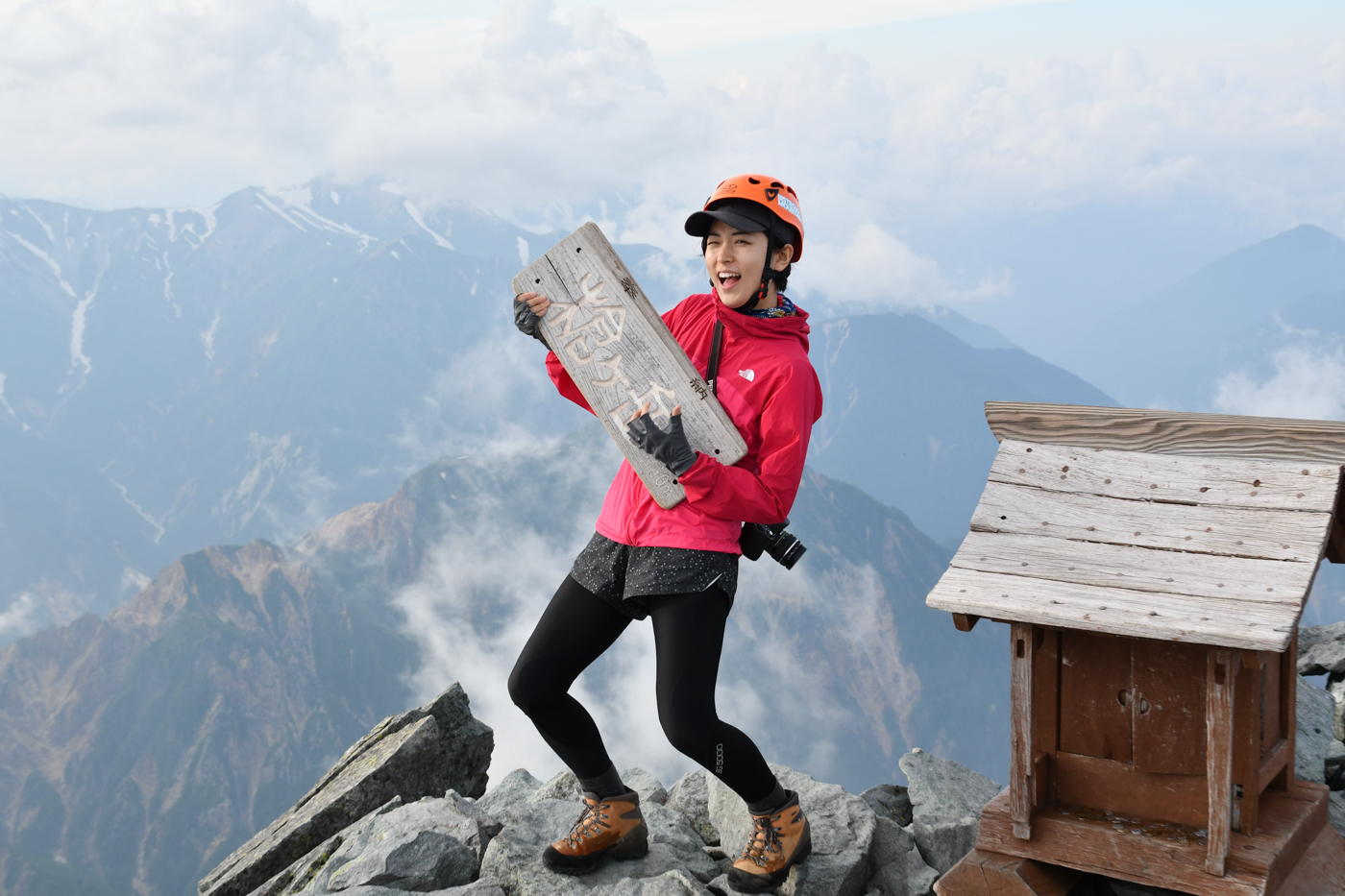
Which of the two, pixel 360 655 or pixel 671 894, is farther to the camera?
pixel 360 655

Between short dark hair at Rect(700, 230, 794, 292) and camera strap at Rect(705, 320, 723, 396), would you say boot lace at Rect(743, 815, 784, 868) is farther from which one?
short dark hair at Rect(700, 230, 794, 292)

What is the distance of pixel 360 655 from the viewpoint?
504ft

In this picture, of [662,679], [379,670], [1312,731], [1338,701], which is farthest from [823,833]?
[379,670]

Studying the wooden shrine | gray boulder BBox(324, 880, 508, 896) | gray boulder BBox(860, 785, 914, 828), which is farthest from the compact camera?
gray boulder BBox(860, 785, 914, 828)

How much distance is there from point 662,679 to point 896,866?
208 cm

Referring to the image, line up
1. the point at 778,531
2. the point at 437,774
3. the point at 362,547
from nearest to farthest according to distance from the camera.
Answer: the point at 778,531
the point at 437,774
the point at 362,547

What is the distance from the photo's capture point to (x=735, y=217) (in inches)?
159

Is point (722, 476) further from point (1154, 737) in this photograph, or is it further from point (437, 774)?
point (437, 774)

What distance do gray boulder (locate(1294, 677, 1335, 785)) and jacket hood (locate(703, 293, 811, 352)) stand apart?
356cm

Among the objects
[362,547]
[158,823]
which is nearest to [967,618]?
[158,823]

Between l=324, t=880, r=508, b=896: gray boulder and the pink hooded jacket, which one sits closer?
the pink hooded jacket

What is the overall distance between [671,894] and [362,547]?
7361 inches

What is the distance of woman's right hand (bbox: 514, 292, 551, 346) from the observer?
439 centimetres

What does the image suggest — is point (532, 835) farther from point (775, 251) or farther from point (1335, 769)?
point (1335, 769)
